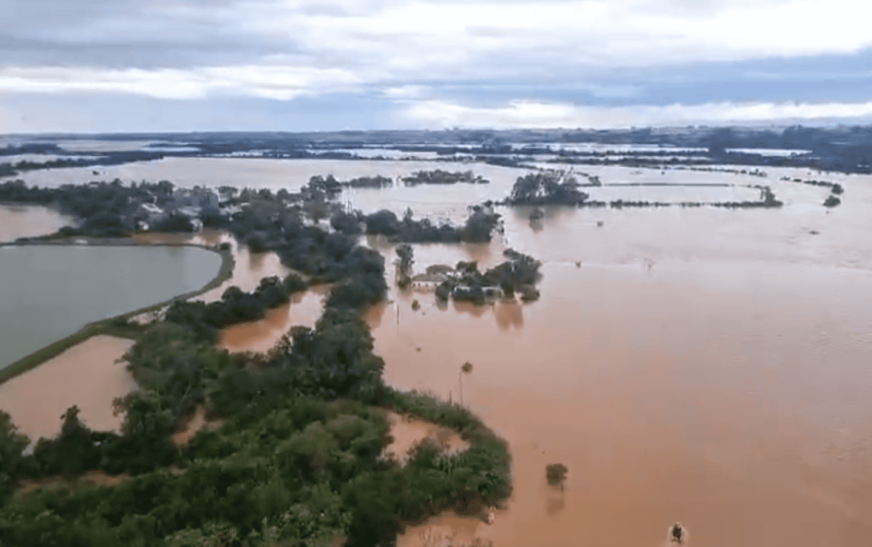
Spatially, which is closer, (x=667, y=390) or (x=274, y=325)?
(x=667, y=390)

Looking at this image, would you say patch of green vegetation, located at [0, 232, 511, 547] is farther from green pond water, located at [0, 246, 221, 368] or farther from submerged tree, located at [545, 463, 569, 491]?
green pond water, located at [0, 246, 221, 368]

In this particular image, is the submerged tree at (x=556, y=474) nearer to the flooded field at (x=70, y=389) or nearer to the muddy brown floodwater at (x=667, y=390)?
the muddy brown floodwater at (x=667, y=390)

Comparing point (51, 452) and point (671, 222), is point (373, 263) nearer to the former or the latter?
point (51, 452)

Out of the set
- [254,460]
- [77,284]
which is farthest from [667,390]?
[77,284]

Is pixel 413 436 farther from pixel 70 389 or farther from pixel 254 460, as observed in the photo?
pixel 70 389

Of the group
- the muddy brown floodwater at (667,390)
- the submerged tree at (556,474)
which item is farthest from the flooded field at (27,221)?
the submerged tree at (556,474)

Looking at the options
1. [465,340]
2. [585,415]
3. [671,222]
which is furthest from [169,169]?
[585,415]
